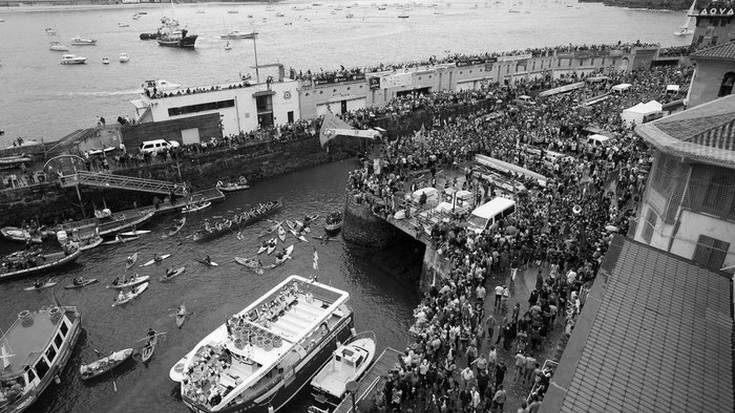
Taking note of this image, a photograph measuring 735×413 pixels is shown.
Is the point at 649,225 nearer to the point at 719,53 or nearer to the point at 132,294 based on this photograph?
the point at 719,53

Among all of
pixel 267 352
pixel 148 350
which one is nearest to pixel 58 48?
pixel 148 350

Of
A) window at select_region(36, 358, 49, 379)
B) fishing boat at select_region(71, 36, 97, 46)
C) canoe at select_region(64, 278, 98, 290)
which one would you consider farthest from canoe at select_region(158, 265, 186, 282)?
fishing boat at select_region(71, 36, 97, 46)

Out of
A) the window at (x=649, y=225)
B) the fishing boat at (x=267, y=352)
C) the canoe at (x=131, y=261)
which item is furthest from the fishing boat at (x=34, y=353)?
the window at (x=649, y=225)

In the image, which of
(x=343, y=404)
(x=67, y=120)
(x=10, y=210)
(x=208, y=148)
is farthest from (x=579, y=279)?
(x=67, y=120)

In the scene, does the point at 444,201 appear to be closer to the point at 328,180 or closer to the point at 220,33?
the point at 328,180

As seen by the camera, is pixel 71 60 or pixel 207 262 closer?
pixel 207 262
